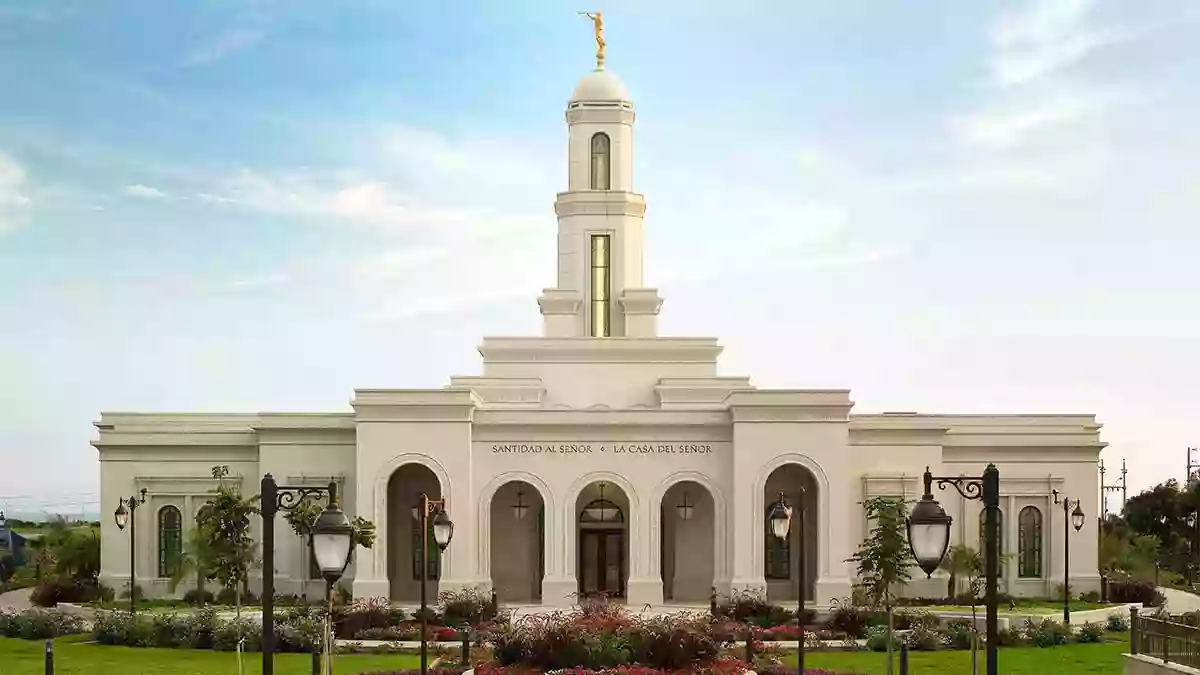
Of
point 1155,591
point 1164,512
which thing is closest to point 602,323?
point 1155,591

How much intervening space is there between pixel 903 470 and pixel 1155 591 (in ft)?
26.2

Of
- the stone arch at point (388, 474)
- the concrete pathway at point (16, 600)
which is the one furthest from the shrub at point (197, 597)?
the stone arch at point (388, 474)

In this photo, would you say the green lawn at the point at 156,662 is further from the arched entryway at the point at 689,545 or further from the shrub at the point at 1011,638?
the arched entryway at the point at 689,545

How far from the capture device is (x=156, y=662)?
2945 centimetres

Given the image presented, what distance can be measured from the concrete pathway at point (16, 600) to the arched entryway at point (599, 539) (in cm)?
1465

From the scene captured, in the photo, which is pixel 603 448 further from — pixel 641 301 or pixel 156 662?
pixel 156 662

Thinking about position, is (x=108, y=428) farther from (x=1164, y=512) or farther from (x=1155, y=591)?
(x=1164, y=512)

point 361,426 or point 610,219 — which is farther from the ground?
→ point 610,219

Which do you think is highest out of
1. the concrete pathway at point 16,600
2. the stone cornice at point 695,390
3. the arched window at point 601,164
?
the arched window at point 601,164

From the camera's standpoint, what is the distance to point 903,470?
138ft

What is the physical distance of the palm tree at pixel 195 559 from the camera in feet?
121

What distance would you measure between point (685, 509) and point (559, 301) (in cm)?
707

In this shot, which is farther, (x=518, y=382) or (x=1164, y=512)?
(x=1164, y=512)

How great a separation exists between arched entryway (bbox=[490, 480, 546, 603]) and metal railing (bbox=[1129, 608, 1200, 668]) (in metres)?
21.8
